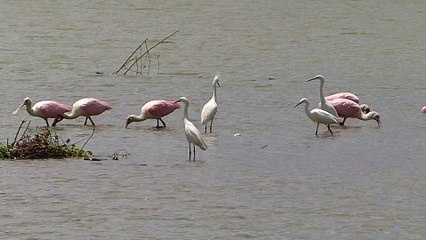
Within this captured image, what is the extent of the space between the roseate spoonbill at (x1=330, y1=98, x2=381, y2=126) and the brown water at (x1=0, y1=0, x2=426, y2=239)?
0.14 metres

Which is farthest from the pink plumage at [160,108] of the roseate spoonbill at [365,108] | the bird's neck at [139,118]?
the roseate spoonbill at [365,108]

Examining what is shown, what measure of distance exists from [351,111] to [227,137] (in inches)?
69.8

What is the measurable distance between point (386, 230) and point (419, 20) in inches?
746

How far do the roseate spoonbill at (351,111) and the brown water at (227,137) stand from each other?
0.47 ft

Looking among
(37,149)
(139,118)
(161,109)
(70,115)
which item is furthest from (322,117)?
(37,149)

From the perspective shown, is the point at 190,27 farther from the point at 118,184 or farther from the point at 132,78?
the point at 118,184

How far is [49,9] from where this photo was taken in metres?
29.8

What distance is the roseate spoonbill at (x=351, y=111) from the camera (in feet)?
48.1

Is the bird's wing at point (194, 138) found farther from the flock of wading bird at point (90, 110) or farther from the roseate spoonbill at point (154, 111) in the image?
the roseate spoonbill at point (154, 111)

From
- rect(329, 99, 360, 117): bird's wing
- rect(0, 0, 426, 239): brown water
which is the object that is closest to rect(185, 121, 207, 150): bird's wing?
rect(0, 0, 426, 239): brown water

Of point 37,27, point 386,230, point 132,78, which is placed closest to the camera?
point 386,230

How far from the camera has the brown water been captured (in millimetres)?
9734

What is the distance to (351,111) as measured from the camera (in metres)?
14.7

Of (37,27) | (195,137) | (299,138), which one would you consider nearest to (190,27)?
(37,27)
